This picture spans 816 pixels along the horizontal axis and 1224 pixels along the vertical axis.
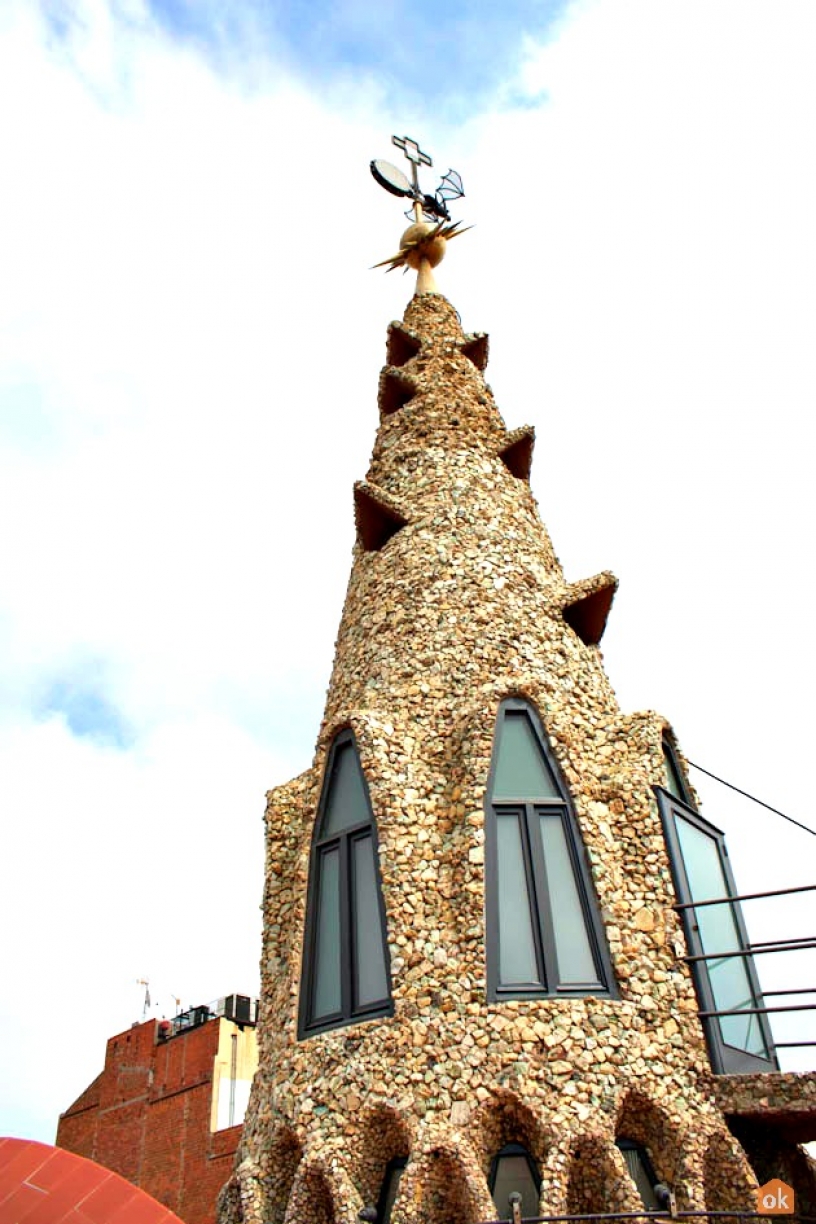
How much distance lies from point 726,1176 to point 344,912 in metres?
4.05

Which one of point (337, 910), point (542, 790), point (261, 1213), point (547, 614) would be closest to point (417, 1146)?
point (261, 1213)

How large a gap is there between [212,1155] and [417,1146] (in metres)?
17.1

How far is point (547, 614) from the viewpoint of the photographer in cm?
1242

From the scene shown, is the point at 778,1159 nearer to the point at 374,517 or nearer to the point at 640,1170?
the point at 640,1170

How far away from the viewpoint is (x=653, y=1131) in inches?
348

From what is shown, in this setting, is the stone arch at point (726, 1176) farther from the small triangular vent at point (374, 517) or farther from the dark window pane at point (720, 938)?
the small triangular vent at point (374, 517)

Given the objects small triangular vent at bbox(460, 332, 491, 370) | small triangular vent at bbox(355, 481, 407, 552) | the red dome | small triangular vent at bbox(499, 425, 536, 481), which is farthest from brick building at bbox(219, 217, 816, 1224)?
small triangular vent at bbox(460, 332, 491, 370)

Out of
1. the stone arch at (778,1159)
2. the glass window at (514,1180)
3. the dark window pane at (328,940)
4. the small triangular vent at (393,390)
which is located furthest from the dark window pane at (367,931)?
the small triangular vent at (393,390)

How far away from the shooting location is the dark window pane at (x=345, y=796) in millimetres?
10945

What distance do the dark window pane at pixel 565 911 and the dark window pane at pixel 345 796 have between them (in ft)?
6.17

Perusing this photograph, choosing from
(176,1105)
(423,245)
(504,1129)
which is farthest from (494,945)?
(176,1105)

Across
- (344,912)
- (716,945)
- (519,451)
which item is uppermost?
(519,451)

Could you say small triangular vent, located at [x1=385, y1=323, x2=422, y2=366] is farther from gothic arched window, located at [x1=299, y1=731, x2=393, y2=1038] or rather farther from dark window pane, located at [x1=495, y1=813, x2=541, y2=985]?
dark window pane, located at [x1=495, y1=813, x2=541, y2=985]

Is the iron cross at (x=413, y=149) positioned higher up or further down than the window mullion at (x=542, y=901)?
higher up
